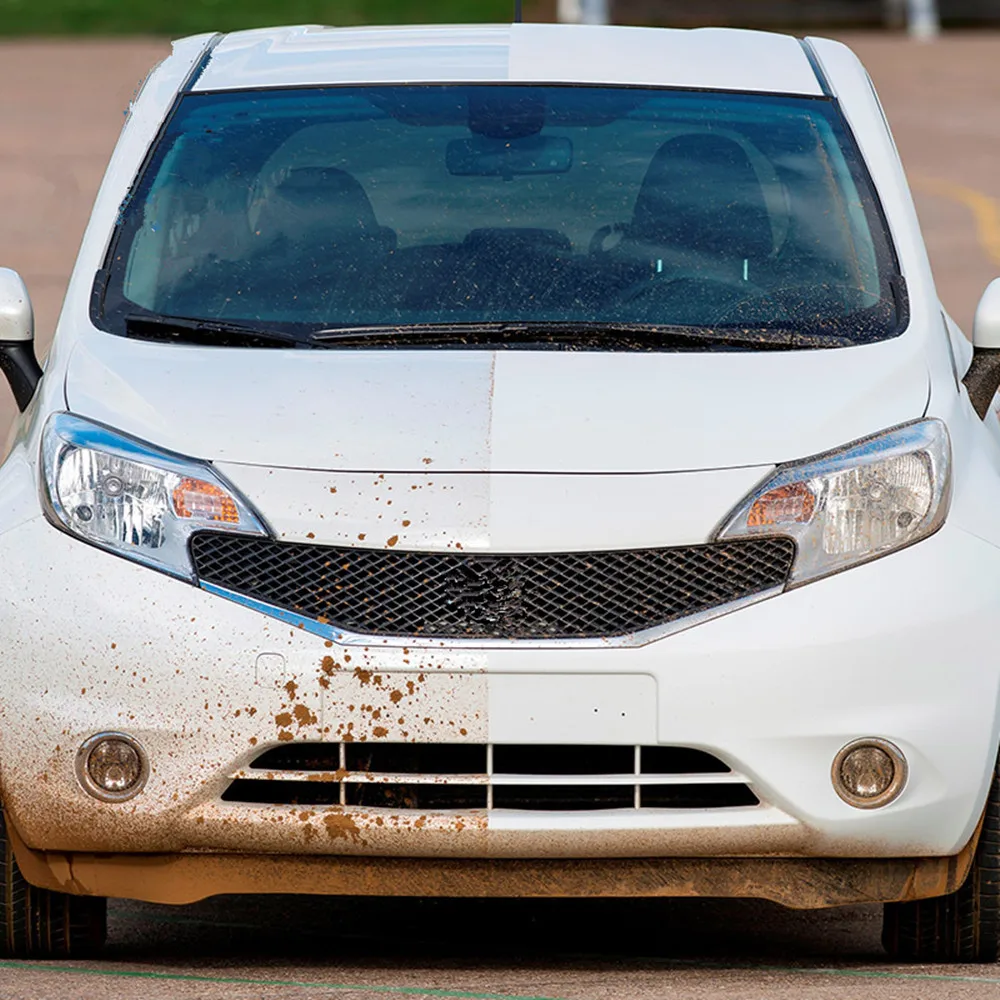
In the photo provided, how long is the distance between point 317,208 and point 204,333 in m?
0.62

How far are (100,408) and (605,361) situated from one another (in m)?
0.99

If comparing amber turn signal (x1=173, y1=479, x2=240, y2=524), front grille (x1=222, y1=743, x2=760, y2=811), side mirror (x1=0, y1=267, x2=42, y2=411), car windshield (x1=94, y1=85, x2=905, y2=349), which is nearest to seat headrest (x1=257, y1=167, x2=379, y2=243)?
car windshield (x1=94, y1=85, x2=905, y2=349)

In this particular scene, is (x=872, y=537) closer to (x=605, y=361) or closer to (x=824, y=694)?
(x=824, y=694)

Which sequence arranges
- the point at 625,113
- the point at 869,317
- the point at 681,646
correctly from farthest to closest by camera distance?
the point at 625,113
the point at 869,317
the point at 681,646

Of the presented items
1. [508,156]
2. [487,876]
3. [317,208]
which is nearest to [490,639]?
[487,876]

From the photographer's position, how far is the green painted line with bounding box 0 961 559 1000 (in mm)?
4664

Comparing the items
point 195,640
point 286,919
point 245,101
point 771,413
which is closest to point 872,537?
point 771,413

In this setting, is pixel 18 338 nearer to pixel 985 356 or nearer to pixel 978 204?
pixel 985 356

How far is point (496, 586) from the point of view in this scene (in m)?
4.63

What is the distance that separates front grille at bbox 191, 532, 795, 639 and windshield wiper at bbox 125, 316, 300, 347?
737 mm

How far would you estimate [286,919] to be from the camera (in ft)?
18.2

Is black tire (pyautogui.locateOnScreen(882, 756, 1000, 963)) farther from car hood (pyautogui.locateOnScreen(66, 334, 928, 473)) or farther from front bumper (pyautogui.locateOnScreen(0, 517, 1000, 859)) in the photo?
car hood (pyautogui.locateOnScreen(66, 334, 928, 473))

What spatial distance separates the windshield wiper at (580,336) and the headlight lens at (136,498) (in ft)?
1.99

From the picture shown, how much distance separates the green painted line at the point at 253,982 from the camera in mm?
4664
